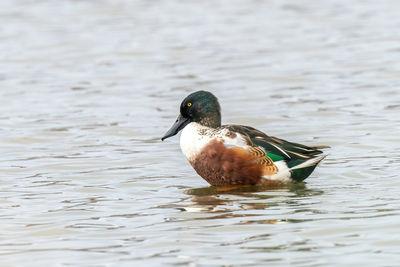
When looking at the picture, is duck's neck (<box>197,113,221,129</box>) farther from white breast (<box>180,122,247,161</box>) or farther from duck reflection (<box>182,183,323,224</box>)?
duck reflection (<box>182,183,323,224</box>)

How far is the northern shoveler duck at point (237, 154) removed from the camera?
8.60m

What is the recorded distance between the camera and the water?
677cm

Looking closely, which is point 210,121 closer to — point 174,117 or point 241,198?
point 241,198

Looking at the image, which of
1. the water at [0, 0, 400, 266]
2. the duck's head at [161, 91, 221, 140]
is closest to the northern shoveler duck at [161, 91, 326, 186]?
the duck's head at [161, 91, 221, 140]

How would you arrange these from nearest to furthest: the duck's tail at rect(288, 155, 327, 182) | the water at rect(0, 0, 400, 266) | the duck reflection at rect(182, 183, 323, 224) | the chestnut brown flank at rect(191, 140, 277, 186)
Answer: the water at rect(0, 0, 400, 266)
the duck reflection at rect(182, 183, 323, 224)
the chestnut brown flank at rect(191, 140, 277, 186)
the duck's tail at rect(288, 155, 327, 182)

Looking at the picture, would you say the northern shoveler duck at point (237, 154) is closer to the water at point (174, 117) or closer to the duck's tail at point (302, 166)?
the duck's tail at point (302, 166)

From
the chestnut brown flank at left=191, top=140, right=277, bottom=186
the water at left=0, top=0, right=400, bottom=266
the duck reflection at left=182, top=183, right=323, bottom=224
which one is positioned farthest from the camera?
the chestnut brown flank at left=191, top=140, right=277, bottom=186

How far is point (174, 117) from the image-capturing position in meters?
12.7

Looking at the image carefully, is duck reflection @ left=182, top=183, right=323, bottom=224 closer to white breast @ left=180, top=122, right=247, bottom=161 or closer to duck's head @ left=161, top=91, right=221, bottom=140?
white breast @ left=180, top=122, right=247, bottom=161

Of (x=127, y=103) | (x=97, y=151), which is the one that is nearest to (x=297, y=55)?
(x=127, y=103)

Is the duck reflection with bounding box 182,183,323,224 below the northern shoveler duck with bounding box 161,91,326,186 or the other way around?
below

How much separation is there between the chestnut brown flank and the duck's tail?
0.19 m

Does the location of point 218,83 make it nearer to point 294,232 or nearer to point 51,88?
A: point 51,88

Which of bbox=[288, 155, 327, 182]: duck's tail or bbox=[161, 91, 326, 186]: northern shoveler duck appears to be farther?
bbox=[288, 155, 327, 182]: duck's tail
